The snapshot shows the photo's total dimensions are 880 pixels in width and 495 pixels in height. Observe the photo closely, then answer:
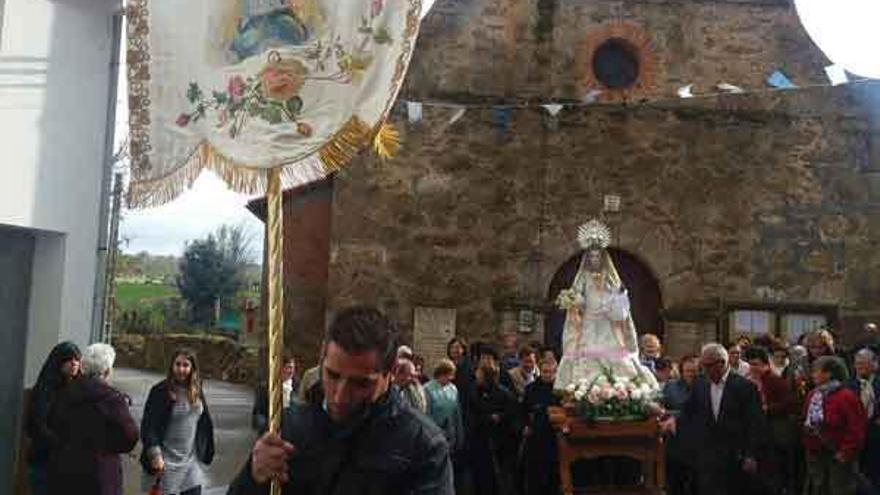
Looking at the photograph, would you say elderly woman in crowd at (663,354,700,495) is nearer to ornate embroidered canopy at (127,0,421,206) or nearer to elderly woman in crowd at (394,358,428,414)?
elderly woman in crowd at (394,358,428,414)

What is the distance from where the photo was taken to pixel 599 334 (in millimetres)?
9750

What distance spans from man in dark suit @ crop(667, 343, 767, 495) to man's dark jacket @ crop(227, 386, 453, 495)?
222 inches

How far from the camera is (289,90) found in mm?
4223

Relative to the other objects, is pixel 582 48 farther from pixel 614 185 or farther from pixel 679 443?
pixel 679 443

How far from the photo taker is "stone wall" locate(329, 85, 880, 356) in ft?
48.3

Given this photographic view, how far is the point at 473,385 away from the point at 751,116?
25.7 feet

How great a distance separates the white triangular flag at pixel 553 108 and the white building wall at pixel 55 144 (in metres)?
7.84

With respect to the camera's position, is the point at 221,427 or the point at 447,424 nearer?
the point at 447,424

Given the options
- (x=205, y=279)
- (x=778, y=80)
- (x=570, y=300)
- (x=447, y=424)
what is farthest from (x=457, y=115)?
(x=205, y=279)

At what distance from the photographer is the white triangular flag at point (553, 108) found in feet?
48.8

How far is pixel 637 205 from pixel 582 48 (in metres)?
2.54

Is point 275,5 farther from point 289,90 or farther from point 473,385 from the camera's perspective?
point 473,385

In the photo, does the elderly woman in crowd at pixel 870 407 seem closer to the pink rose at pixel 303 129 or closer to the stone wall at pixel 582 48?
the pink rose at pixel 303 129

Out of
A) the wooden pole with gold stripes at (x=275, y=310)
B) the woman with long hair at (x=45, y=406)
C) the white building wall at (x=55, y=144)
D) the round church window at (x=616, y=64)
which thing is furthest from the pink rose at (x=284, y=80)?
the round church window at (x=616, y=64)
